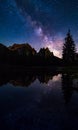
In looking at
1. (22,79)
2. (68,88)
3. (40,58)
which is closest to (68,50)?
(40,58)

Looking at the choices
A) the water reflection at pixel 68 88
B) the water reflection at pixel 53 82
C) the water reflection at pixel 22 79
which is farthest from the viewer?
the water reflection at pixel 22 79

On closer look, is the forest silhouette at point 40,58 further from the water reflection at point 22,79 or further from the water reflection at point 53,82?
the water reflection at point 53,82

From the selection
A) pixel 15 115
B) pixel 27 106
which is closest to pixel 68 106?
pixel 27 106

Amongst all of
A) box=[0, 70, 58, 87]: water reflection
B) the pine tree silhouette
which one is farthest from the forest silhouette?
box=[0, 70, 58, 87]: water reflection

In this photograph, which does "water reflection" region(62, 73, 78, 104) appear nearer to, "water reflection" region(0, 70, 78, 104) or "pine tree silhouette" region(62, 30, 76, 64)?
"water reflection" region(0, 70, 78, 104)

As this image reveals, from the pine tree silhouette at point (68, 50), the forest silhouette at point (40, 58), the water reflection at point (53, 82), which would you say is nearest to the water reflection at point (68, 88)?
the water reflection at point (53, 82)

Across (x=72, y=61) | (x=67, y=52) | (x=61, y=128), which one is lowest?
(x=61, y=128)

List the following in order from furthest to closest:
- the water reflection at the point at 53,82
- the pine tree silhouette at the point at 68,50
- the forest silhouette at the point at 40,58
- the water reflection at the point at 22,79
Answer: the pine tree silhouette at the point at 68,50
the forest silhouette at the point at 40,58
the water reflection at the point at 22,79
the water reflection at the point at 53,82

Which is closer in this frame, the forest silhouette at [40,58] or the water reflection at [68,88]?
the water reflection at [68,88]

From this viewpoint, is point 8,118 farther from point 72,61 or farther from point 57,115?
point 72,61

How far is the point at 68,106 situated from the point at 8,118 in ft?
15.3

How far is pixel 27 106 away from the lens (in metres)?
11.1

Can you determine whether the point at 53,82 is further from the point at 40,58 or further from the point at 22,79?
the point at 40,58

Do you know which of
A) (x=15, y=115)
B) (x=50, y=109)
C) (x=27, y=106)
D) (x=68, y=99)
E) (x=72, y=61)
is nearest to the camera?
(x=15, y=115)
